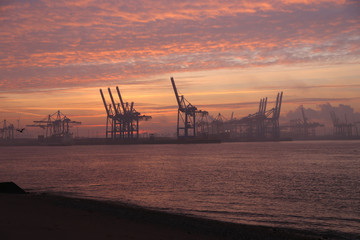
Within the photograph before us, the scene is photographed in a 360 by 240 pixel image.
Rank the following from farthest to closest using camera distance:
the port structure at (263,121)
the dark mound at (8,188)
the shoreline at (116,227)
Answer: the port structure at (263,121)
the dark mound at (8,188)
the shoreline at (116,227)

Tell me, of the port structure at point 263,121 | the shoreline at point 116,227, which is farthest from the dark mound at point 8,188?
the port structure at point 263,121

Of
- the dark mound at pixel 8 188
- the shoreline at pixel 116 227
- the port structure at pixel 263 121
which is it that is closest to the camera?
the shoreline at pixel 116 227

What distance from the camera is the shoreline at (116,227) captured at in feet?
23.3

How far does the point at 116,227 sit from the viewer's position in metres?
8.22

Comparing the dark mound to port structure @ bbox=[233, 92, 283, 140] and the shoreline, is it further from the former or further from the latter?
port structure @ bbox=[233, 92, 283, 140]

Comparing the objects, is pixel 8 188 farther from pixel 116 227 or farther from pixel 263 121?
pixel 263 121

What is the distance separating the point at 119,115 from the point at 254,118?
74034 millimetres

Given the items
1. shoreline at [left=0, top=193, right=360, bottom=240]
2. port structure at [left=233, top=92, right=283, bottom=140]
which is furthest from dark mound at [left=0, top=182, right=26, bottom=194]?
port structure at [left=233, top=92, right=283, bottom=140]

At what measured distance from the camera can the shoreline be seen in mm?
7094

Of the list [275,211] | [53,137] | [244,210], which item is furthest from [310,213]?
[53,137]

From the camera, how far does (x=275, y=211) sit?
1250 cm

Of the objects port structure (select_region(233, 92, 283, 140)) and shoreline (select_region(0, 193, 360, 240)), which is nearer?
shoreline (select_region(0, 193, 360, 240))

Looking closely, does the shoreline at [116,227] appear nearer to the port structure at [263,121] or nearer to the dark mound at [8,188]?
the dark mound at [8,188]

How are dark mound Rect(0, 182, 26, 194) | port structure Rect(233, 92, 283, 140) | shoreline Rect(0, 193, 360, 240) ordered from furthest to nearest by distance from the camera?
port structure Rect(233, 92, 283, 140)
dark mound Rect(0, 182, 26, 194)
shoreline Rect(0, 193, 360, 240)
